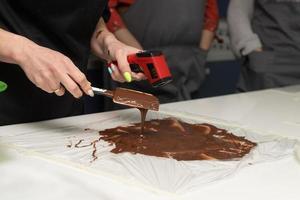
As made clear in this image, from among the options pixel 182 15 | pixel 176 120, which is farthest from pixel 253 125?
pixel 182 15

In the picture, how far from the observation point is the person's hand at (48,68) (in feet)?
3.22

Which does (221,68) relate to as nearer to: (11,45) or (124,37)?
(124,37)

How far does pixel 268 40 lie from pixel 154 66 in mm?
1197

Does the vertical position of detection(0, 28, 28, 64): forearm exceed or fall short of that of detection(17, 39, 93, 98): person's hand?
it exceeds it

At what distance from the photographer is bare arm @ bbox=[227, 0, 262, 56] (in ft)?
7.20

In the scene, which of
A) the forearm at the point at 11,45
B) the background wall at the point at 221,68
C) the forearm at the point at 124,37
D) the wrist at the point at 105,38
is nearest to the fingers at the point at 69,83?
the forearm at the point at 11,45

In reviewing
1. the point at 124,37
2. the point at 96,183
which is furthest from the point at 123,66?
the point at 124,37

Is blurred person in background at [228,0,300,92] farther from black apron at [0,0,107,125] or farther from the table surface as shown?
the table surface

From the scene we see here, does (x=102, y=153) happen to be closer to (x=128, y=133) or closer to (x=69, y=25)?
(x=128, y=133)

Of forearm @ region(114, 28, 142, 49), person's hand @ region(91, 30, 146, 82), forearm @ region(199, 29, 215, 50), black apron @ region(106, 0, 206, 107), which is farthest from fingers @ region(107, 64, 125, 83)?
forearm @ region(199, 29, 215, 50)

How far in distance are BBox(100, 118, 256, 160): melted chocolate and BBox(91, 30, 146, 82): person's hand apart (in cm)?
13

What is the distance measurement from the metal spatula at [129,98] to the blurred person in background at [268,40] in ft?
3.76

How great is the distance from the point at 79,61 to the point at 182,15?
84cm

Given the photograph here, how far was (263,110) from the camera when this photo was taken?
148cm
